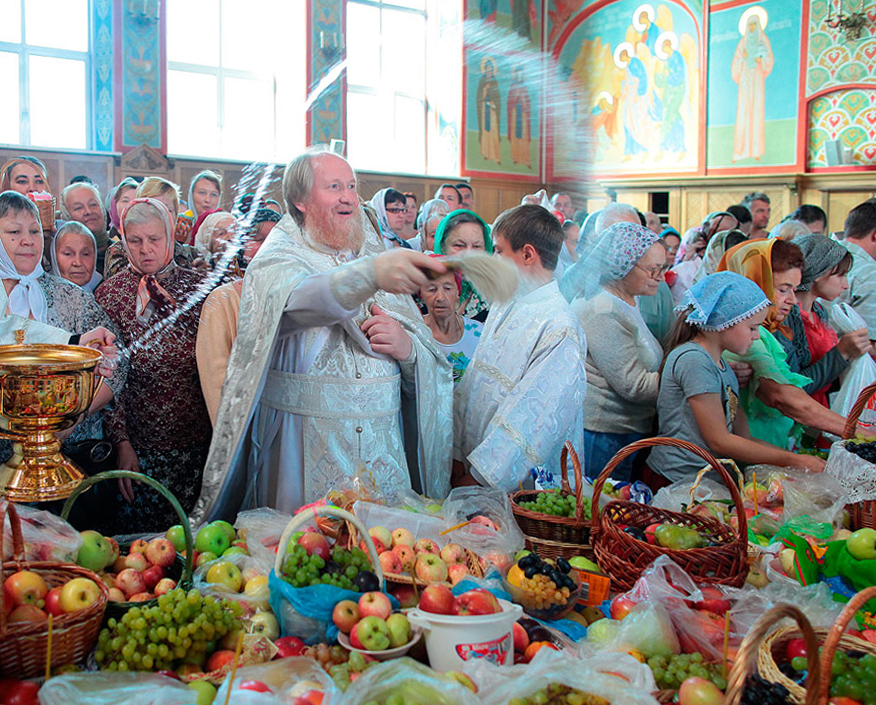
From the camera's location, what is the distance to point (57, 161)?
920 cm

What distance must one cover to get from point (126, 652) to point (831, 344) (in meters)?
3.93

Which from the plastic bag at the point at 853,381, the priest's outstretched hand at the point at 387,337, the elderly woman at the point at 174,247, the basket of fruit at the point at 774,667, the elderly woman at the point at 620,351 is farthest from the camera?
the plastic bag at the point at 853,381

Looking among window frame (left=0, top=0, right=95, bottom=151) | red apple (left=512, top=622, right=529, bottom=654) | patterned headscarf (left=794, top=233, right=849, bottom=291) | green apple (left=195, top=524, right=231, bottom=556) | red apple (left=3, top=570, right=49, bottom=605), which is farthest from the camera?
window frame (left=0, top=0, right=95, bottom=151)

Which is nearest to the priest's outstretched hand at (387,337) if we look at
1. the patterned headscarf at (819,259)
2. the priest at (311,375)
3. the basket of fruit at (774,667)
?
the priest at (311,375)

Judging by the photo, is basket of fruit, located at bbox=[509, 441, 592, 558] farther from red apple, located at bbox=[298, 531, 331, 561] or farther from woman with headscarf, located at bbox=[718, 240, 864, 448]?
woman with headscarf, located at bbox=[718, 240, 864, 448]

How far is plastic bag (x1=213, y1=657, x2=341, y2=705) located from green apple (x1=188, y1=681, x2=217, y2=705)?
0.02 meters

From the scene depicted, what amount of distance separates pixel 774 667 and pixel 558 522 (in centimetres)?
85

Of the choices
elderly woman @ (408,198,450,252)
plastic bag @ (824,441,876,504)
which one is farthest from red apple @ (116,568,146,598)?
elderly woman @ (408,198,450,252)

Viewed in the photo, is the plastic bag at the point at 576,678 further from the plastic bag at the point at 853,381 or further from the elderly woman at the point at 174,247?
the plastic bag at the point at 853,381

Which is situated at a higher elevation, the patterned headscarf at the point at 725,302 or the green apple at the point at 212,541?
the patterned headscarf at the point at 725,302

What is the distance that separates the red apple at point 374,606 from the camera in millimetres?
1563

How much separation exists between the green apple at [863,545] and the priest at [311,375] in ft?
4.16

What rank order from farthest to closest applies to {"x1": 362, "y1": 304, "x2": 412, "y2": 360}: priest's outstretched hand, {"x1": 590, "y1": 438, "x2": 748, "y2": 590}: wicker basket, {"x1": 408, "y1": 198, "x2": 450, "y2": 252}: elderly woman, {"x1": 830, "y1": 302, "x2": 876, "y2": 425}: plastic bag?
1. {"x1": 408, "y1": 198, "x2": 450, "y2": 252}: elderly woman
2. {"x1": 830, "y1": 302, "x2": 876, "y2": 425}: plastic bag
3. {"x1": 362, "y1": 304, "x2": 412, "y2": 360}: priest's outstretched hand
4. {"x1": 590, "y1": 438, "x2": 748, "y2": 590}: wicker basket

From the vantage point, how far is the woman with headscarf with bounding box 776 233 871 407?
13.5ft
